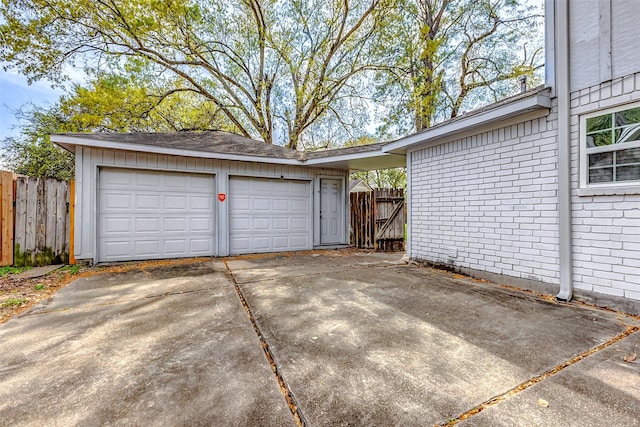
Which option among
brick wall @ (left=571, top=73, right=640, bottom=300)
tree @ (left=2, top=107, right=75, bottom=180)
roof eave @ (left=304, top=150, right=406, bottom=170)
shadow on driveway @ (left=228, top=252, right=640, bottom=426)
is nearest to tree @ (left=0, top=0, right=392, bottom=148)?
tree @ (left=2, top=107, right=75, bottom=180)

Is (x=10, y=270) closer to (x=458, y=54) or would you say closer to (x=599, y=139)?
(x=599, y=139)

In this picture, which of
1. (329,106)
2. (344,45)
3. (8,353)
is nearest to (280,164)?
(8,353)

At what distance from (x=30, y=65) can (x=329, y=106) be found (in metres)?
11.3

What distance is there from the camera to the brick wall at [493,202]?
365cm

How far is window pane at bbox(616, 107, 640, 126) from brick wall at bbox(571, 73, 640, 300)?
0.34 ft

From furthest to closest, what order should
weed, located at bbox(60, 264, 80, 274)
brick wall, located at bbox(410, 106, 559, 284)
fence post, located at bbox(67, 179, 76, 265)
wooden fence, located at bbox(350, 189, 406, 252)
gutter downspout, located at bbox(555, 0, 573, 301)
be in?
1. wooden fence, located at bbox(350, 189, 406, 252)
2. fence post, located at bbox(67, 179, 76, 265)
3. weed, located at bbox(60, 264, 80, 274)
4. brick wall, located at bbox(410, 106, 559, 284)
5. gutter downspout, located at bbox(555, 0, 573, 301)

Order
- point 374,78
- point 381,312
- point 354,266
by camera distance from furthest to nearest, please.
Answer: point 374,78 < point 354,266 < point 381,312

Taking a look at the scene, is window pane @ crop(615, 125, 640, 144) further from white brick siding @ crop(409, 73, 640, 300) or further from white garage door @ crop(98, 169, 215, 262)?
white garage door @ crop(98, 169, 215, 262)

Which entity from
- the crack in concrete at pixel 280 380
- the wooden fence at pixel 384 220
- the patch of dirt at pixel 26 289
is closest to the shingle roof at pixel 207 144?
the wooden fence at pixel 384 220

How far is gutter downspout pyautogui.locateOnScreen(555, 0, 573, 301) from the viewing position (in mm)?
3336

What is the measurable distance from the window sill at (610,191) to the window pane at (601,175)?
114mm

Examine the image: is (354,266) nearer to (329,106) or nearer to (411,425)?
(411,425)

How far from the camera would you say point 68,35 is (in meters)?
9.40

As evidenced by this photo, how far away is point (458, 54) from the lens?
11328 mm
